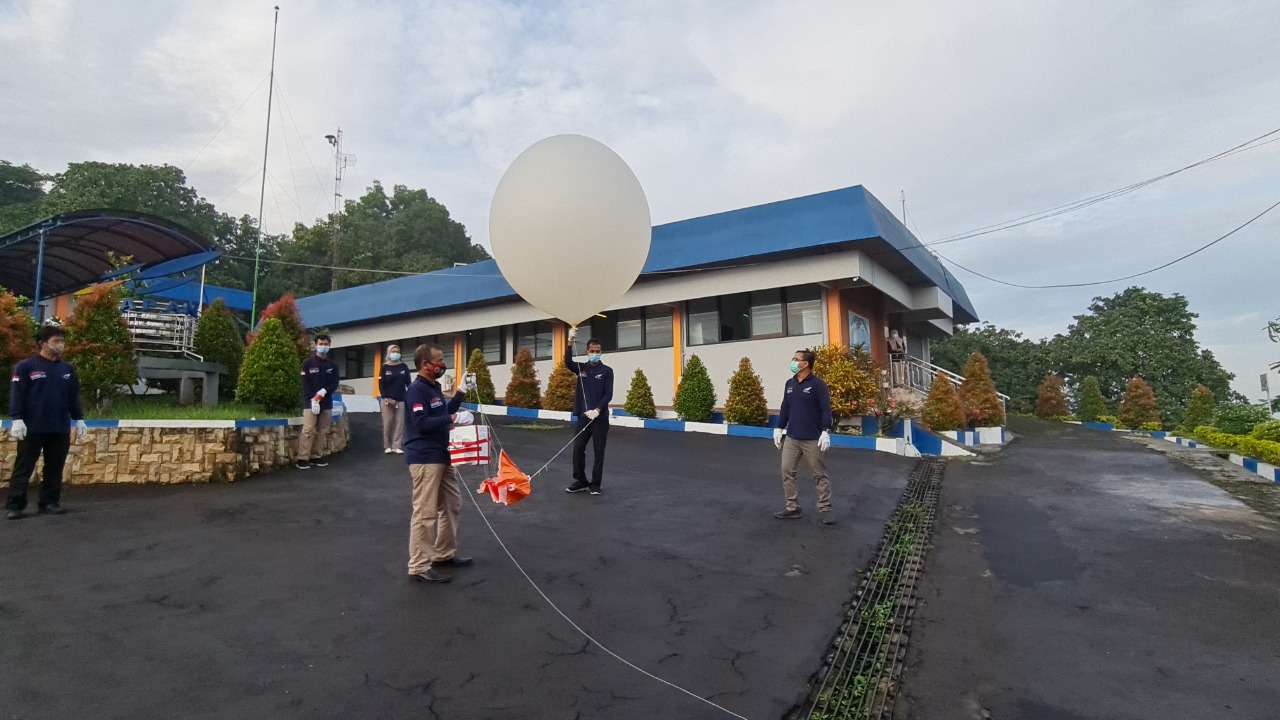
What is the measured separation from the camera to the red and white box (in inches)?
188

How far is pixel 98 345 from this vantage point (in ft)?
26.0

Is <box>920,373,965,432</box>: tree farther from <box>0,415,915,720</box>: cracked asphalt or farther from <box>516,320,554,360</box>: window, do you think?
<box>516,320,554,360</box>: window

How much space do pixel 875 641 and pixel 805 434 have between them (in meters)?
2.89

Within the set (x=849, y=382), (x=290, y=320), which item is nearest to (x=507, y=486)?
(x=290, y=320)

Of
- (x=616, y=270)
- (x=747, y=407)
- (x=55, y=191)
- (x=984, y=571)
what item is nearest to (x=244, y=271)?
(x=55, y=191)

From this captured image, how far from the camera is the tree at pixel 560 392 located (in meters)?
16.5

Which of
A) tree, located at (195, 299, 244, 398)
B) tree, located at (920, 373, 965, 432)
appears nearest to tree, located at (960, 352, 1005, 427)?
tree, located at (920, 373, 965, 432)

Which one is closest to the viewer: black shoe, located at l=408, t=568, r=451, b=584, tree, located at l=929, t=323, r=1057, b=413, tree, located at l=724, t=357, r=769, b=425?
black shoe, located at l=408, t=568, r=451, b=584

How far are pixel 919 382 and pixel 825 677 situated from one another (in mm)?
17843

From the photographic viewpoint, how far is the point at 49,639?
3.43m

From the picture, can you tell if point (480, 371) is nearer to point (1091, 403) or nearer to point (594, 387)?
point (594, 387)

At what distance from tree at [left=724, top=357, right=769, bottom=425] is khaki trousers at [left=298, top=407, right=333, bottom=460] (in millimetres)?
7891

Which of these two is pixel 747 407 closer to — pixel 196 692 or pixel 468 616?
pixel 468 616

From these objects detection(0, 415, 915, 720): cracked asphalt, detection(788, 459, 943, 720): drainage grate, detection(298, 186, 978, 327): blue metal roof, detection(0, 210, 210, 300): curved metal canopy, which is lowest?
detection(788, 459, 943, 720): drainage grate
